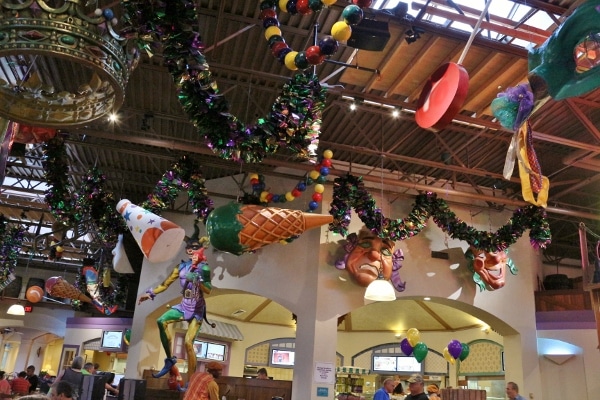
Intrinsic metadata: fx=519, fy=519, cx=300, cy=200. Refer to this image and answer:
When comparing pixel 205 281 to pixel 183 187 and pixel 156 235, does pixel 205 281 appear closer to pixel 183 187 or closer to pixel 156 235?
pixel 183 187

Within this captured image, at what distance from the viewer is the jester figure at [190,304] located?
7.53 metres

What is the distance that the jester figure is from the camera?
7527 millimetres

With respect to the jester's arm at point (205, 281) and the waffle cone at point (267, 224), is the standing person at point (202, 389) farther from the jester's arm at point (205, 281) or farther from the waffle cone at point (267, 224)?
the jester's arm at point (205, 281)

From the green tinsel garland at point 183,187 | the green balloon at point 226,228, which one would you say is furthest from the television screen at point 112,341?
the green balloon at point 226,228

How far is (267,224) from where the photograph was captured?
620 centimetres

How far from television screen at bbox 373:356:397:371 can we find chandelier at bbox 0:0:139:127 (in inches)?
594

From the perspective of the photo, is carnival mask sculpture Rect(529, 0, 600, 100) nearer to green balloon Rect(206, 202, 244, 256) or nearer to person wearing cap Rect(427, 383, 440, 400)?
green balloon Rect(206, 202, 244, 256)

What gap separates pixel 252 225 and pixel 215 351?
33.2 feet

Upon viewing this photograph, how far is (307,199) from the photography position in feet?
37.1

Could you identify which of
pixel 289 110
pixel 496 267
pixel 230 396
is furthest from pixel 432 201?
pixel 289 110

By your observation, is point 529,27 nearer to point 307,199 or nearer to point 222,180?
point 307,199

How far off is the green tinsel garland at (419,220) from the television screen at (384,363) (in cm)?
675

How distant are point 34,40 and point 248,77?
6738 millimetres

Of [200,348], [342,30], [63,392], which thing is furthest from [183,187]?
[200,348]
